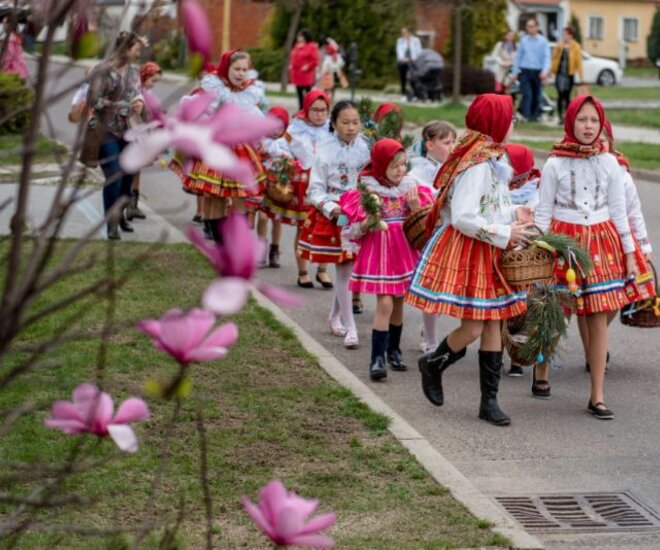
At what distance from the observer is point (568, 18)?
73562 mm

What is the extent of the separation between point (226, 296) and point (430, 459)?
4.75 meters

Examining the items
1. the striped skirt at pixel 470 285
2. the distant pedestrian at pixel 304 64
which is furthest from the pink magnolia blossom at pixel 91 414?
the distant pedestrian at pixel 304 64

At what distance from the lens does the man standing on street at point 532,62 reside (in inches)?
1124

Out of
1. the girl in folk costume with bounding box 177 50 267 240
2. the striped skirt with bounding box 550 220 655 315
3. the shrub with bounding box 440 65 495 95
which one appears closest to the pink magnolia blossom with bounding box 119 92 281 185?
the striped skirt with bounding box 550 220 655 315

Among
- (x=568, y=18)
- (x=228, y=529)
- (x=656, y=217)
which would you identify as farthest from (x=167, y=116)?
(x=568, y=18)

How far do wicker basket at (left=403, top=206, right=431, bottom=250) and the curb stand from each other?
847mm

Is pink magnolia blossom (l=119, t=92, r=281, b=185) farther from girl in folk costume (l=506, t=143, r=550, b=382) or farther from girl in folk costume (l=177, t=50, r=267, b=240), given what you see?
girl in folk costume (l=177, t=50, r=267, b=240)

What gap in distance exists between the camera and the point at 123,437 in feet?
8.36

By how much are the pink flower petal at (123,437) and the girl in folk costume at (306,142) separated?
8.70 m

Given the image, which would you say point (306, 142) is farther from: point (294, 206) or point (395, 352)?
point (395, 352)

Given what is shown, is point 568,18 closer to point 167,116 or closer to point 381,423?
point 381,423

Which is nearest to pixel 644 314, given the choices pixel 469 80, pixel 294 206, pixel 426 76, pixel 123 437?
pixel 294 206

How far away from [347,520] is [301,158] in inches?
261

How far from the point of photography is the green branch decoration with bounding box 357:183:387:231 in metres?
8.89
